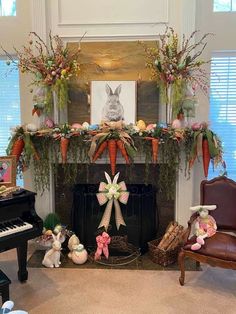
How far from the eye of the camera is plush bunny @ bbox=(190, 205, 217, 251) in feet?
10.4

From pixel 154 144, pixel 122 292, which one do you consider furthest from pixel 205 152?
pixel 122 292

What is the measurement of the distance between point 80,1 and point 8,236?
2668 millimetres

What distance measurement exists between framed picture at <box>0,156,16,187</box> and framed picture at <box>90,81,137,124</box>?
3.76 ft

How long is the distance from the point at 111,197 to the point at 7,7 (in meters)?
2.63

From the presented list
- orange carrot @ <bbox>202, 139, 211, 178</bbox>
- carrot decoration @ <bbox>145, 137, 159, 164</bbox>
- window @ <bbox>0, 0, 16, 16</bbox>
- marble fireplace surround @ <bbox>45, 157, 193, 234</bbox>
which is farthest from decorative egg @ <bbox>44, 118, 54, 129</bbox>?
orange carrot @ <bbox>202, 139, 211, 178</bbox>

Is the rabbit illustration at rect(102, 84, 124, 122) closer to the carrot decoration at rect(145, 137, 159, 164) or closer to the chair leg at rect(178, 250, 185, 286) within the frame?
the carrot decoration at rect(145, 137, 159, 164)

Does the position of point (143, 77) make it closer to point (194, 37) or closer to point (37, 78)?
point (194, 37)

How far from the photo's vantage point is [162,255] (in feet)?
11.8

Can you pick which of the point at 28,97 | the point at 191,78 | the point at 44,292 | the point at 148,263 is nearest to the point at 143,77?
the point at 191,78

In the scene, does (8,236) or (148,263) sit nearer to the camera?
(8,236)

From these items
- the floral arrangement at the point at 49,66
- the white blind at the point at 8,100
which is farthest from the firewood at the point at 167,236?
the white blind at the point at 8,100

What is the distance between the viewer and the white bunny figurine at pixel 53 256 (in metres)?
3.57

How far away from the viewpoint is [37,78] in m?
3.71

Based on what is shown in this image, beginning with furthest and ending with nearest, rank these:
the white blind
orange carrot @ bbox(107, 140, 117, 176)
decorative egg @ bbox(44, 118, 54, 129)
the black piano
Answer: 1. the white blind
2. decorative egg @ bbox(44, 118, 54, 129)
3. orange carrot @ bbox(107, 140, 117, 176)
4. the black piano
